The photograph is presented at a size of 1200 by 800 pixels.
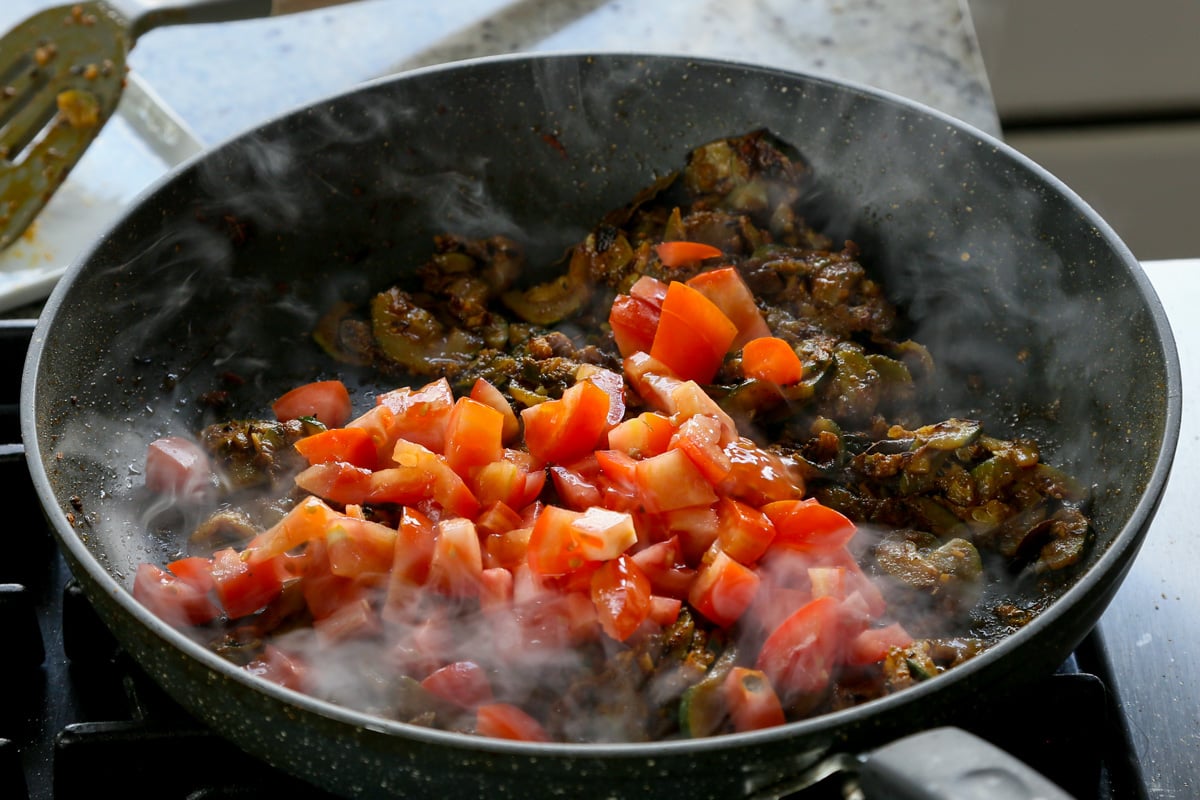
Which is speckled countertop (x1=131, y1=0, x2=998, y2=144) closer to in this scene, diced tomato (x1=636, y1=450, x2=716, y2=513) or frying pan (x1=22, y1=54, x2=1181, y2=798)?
frying pan (x1=22, y1=54, x2=1181, y2=798)

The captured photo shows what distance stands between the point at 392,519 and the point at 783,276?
69cm

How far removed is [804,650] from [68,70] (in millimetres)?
1594

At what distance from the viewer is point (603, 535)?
1180mm

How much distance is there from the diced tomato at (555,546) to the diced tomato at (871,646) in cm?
30

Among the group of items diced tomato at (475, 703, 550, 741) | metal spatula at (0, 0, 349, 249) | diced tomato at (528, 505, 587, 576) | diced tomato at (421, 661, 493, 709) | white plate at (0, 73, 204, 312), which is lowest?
diced tomato at (475, 703, 550, 741)

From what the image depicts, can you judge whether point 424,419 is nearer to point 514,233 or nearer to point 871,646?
point 514,233

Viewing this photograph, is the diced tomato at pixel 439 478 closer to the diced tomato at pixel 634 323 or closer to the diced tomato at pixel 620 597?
the diced tomato at pixel 620 597

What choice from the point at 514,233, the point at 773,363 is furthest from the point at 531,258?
the point at 773,363

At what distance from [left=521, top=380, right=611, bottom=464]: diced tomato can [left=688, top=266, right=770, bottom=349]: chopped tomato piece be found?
0.29 m

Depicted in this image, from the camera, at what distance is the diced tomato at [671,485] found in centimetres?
128

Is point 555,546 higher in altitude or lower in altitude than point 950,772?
lower

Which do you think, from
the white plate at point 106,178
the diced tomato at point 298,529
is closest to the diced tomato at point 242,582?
the diced tomato at point 298,529

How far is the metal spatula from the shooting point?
75.5 inches

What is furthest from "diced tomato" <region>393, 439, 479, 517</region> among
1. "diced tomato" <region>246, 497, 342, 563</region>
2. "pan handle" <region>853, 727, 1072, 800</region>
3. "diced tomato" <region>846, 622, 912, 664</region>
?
"pan handle" <region>853, 727, 1072, 800</region>
